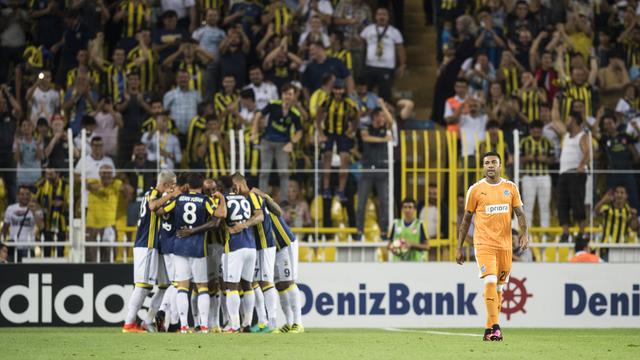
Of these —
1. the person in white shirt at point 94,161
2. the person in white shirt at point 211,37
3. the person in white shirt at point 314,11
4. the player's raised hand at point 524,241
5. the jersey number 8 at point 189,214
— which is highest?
the person in white shirt at point 314,11

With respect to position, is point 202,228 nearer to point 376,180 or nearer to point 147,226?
point 147,226

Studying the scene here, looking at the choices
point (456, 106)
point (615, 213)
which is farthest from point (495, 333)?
point (456, 106)

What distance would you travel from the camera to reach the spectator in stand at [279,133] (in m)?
18.5

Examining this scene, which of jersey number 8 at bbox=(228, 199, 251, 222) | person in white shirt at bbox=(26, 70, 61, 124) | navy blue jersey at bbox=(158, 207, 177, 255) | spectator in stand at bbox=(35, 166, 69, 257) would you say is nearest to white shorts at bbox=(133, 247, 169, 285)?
navy blue jersey at bbox=(158, 207, 177, 255)

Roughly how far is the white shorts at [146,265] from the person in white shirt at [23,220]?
2834mm

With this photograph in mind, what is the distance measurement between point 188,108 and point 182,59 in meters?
1.49

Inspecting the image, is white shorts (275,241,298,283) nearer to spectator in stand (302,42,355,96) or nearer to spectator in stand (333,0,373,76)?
spectator in stand (302,42,355,96)

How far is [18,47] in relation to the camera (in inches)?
925

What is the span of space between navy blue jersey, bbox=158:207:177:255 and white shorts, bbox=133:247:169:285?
135 mm

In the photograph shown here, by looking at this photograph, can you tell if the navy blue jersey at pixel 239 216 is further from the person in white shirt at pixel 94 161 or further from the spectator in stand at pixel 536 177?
the spectator in stand at pixel 536 177

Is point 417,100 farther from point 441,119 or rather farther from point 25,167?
point 25,167

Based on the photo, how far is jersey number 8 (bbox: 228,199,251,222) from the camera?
15.7 metres

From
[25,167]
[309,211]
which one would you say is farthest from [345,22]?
[25,167]

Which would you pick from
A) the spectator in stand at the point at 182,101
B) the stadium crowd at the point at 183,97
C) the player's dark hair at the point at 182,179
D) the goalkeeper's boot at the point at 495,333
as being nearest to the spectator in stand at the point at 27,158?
the stadium crowd at the point at 183,97
